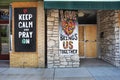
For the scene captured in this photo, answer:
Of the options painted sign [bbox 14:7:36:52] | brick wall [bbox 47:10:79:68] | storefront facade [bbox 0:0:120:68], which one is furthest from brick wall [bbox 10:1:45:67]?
brick wall [bbox 47:10:79:68]

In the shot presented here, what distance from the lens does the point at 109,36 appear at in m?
15.0

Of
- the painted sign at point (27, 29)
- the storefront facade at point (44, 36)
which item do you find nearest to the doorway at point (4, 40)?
the storefront facade at point (44, 36)

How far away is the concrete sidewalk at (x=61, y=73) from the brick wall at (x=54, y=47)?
51 centimetres

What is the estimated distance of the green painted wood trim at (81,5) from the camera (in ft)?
41.4

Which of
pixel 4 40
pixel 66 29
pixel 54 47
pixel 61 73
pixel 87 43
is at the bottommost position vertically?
pixel 61 73

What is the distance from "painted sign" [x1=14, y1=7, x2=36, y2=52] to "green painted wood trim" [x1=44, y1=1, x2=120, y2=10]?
1372 millimetres

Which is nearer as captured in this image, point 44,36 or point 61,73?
point 61,73

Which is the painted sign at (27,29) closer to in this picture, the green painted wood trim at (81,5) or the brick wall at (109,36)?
the green painted wood trim at (81,5)

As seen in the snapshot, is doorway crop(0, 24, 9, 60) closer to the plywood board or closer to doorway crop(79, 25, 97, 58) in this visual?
doorway crop(79, 25, 97, 58)

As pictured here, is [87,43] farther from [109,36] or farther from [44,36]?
[44,36]

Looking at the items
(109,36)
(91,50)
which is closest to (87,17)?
(91,50)

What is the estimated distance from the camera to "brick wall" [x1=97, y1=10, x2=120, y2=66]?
1383cm

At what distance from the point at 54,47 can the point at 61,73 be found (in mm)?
1979

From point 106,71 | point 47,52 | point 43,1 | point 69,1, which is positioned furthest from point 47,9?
point 106,71
